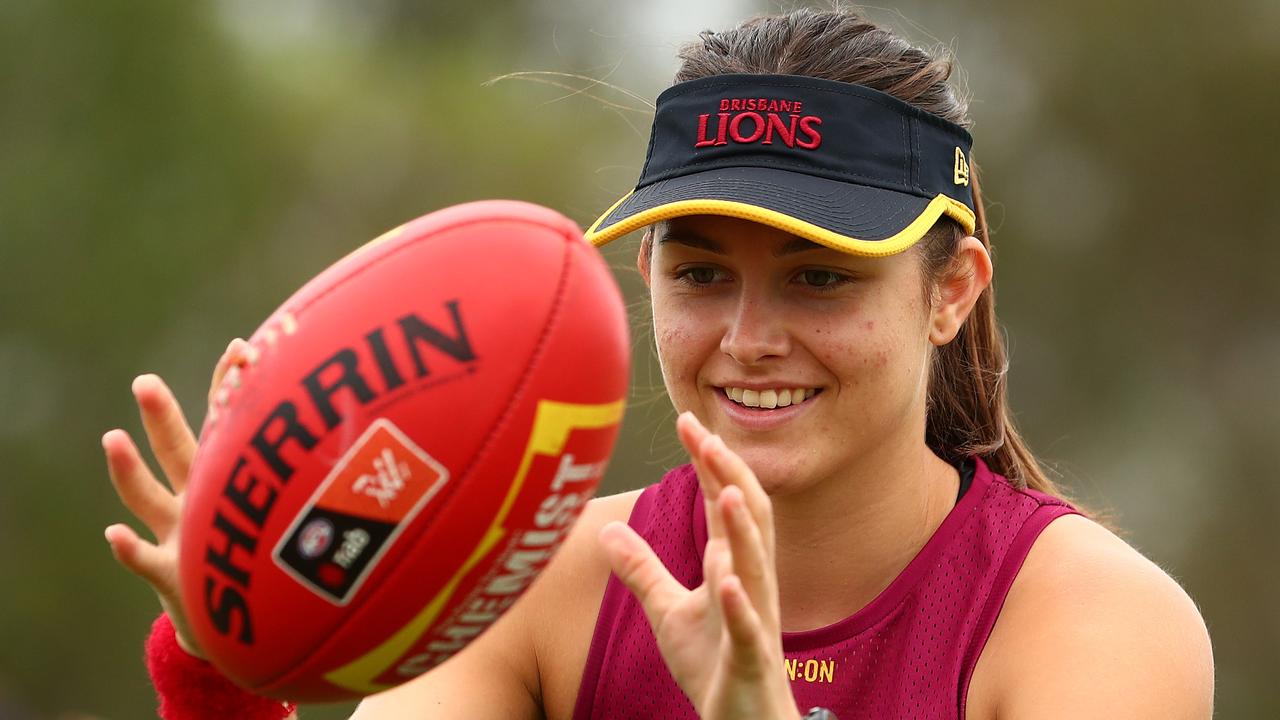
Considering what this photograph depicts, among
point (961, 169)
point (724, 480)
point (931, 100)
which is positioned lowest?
point (724, 480)

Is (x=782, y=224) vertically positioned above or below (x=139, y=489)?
above

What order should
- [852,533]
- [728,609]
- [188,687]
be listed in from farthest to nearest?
[852,533] → [188,687] → [728,609]

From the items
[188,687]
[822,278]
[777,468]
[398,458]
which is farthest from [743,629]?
[188,687]

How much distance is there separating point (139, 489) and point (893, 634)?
1378 mm

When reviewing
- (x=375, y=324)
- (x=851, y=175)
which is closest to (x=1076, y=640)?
(x=851, y=175)

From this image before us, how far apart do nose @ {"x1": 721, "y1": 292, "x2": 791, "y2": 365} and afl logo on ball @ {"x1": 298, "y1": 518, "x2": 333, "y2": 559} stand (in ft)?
3.09

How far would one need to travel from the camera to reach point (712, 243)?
2814 mm

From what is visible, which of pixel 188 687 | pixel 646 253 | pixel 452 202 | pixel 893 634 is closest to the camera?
pixel 188 687

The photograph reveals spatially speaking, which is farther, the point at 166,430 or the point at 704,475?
the point at 166,430

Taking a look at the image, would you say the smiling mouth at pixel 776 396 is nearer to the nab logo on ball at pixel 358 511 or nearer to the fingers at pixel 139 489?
the nab logo on ball at pixel 358 511

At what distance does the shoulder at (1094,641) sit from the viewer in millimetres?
2666

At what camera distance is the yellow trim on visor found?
2637 mm

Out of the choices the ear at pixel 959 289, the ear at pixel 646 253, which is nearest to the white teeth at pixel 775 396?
the ear at pixel 959 289

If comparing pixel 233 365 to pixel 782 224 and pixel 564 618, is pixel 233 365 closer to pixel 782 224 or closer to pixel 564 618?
pixel 782 224
